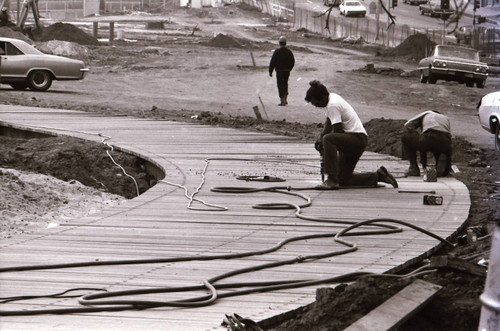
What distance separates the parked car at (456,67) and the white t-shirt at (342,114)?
74.8ft

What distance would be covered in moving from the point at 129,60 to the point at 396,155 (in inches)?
1107

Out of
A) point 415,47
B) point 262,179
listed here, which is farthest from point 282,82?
point 415,47

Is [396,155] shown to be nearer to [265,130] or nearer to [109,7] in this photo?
[265,130]

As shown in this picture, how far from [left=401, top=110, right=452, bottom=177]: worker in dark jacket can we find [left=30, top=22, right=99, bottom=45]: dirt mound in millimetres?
39748

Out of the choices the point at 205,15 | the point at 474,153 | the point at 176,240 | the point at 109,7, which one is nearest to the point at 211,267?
the point at 176,240

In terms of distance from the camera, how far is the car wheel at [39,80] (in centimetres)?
2898

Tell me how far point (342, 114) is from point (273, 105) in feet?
51.6

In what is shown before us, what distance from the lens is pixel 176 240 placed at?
8523 mm

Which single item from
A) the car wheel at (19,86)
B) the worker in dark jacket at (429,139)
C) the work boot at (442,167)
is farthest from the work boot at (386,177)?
the car wheel at (19,86)

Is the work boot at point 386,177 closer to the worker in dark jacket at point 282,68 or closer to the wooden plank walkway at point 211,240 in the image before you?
the wooden plank walkway at point 211,240

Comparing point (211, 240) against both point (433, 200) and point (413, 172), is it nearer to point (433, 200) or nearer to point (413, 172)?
point (433, 200)

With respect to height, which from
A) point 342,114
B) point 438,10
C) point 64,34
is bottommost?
point 64,34

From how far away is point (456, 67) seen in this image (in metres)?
33.9

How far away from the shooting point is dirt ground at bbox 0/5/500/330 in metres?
5.86
